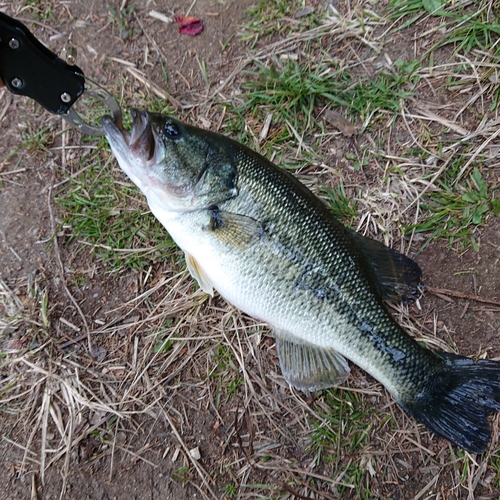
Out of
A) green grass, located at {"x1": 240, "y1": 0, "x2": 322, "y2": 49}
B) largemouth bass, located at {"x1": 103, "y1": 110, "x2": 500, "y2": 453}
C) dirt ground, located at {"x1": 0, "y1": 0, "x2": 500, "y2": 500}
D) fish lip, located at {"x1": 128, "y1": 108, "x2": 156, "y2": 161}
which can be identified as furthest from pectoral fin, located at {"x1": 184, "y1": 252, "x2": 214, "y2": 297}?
green grass, located at {"x1": 240, "y1": 0, "x2": 322, "y2": 49}

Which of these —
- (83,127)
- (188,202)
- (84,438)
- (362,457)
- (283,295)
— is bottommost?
(362,457)

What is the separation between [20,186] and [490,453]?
11.8 ft

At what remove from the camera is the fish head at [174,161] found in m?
2.31

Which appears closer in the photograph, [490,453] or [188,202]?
[188,202]

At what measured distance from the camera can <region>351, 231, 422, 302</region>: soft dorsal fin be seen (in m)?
2.64

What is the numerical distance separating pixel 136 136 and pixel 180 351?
1411 millimetres

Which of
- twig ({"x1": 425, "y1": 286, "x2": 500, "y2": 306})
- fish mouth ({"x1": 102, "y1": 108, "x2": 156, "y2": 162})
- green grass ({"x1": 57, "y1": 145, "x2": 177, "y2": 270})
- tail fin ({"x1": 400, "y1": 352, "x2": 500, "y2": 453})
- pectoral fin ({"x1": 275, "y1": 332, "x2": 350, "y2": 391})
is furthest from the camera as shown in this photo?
green grass ({"x1": 57, "y1": 145, "x2": 177, "y2": 270})

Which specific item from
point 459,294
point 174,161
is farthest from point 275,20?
point 459,294

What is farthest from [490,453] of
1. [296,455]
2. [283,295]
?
[283,295]

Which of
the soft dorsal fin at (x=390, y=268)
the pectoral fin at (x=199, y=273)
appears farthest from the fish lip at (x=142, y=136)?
the soft dorsal fin at (x=390, y=268)

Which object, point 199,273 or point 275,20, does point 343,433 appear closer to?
point 199,273

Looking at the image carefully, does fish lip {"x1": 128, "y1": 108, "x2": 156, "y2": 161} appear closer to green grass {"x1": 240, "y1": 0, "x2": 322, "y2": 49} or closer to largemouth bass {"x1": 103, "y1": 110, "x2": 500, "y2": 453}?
largemouth bass {"x1": 103, "y1": 110, "x2": 500, "y2": 453}

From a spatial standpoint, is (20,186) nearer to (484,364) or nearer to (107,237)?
(107,237)

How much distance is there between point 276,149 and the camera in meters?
3.04
